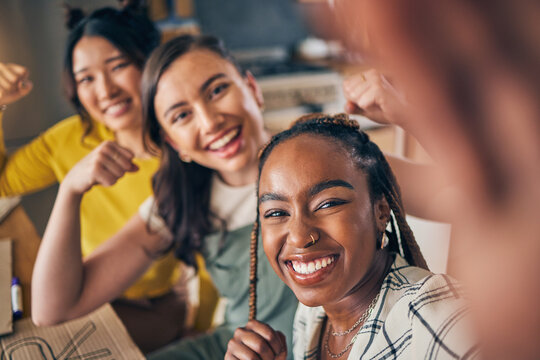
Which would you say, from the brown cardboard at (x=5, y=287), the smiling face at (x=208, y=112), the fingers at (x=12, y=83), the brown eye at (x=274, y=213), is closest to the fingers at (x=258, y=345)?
the brown eye at (x=274, y=213)

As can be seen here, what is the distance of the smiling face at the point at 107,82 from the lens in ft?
2.47

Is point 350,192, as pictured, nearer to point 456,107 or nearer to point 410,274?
point 410,274

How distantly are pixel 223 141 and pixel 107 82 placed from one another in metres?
0.24

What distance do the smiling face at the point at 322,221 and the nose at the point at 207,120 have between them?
0.86 ft

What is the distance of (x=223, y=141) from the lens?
0.67m

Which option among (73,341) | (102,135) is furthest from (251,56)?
(73,341)

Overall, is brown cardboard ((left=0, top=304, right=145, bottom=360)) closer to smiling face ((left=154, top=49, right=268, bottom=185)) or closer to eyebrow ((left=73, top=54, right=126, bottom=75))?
smiling face ((left=154, top=49, right=268, bottom=185))

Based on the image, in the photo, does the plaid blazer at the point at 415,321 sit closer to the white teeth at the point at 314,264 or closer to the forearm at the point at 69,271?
the white teeth at the point at 314,264

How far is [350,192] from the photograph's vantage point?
15.2 inches

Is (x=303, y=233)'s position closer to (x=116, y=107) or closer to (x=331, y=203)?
(x=331, y=203)

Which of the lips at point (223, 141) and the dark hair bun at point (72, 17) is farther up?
the dark hair bun at point (72, 17)

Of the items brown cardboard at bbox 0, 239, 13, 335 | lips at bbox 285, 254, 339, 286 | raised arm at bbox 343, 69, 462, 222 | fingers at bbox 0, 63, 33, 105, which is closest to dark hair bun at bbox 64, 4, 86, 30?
fingers at bbox 0, 63, 33, 105

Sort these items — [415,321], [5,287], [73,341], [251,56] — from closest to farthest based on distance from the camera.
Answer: [415,321]
[73,341]
[5,287]
[251,56]

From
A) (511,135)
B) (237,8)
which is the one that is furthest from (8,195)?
(237,8)
